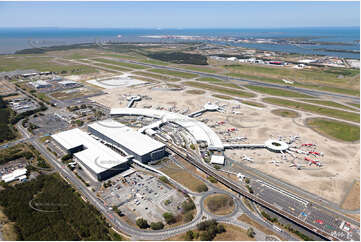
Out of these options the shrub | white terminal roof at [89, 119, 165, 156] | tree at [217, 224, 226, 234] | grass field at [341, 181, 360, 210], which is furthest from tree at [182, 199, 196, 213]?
grass field at [341, 181, 360, 210]

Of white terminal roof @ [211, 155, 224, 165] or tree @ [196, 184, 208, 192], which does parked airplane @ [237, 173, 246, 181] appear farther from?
tree @ [196, 184, 208, 192]

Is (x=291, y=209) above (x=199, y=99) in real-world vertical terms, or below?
below

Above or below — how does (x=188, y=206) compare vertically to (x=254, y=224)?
above

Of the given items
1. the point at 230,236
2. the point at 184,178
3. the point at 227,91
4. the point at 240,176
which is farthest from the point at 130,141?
the point at 227,91

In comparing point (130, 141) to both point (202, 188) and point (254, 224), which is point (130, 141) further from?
point (254, 224)

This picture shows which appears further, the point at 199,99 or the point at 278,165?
the point at 199,99

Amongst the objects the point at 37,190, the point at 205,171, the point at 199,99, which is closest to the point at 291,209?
the point at 205,171

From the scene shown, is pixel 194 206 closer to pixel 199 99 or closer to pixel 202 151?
pixel 202 151

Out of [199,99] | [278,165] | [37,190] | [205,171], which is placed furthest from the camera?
[199,99]
